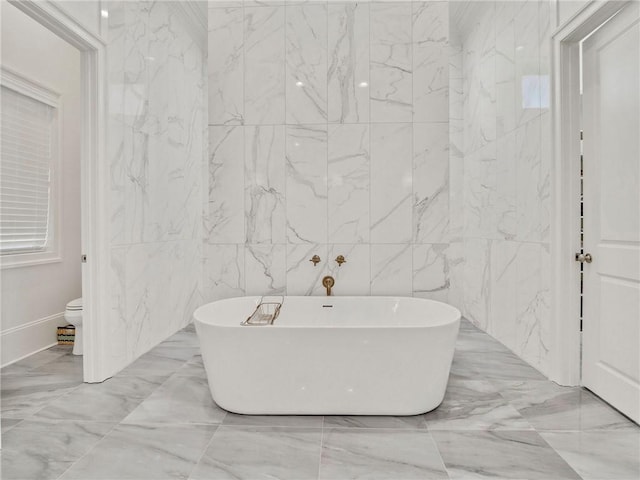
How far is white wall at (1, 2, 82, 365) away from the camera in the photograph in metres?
2.88

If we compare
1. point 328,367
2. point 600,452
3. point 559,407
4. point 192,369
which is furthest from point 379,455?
point 192,369

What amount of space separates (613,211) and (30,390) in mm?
3328

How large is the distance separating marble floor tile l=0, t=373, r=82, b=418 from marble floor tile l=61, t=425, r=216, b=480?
62cm

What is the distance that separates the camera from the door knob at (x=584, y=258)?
2.26m

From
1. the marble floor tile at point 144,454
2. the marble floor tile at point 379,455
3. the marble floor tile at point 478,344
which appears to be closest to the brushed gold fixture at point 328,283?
the marble floor tile at point 478,344

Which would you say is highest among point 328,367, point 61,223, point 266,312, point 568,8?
point 568,8

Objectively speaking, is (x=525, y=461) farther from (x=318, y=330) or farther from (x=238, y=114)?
(x=238, y=114)

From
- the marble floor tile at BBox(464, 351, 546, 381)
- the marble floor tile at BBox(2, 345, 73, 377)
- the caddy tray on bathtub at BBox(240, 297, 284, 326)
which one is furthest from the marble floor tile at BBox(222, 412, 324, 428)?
the marble floor tile at BBox(2, 345, 73, 377)

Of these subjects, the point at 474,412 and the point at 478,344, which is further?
the point at 478,344

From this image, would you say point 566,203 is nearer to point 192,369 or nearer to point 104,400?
point 192,369

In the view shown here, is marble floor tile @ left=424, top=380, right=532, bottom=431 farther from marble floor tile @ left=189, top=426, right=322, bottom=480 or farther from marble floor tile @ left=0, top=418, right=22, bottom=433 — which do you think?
marble floor tile @ left=0, top=418, right=22, bottom=433

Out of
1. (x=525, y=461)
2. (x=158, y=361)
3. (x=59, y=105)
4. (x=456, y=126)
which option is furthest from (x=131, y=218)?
(x=456, y=126)

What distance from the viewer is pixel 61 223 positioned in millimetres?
3400

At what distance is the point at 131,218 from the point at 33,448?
1469 mm
